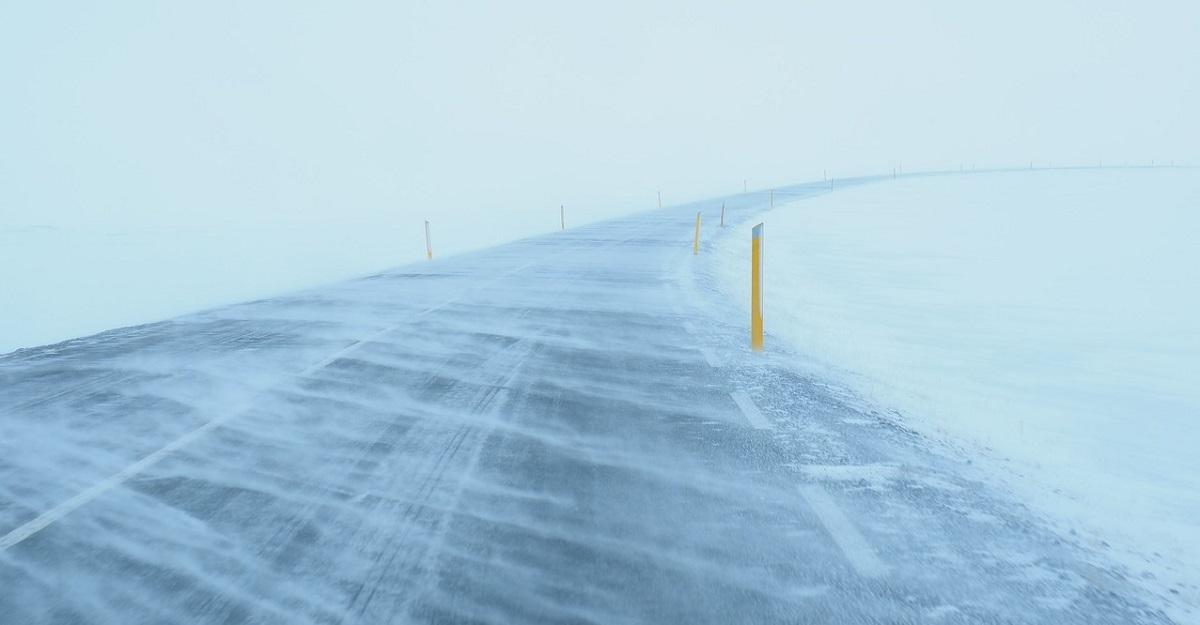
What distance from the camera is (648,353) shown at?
26.9 feet

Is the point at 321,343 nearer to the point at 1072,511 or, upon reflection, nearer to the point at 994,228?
the point at 1072,511

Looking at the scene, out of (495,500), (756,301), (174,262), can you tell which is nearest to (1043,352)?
(756,301)

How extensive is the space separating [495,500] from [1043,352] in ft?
26.2

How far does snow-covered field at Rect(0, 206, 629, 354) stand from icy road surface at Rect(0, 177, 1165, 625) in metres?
7.70

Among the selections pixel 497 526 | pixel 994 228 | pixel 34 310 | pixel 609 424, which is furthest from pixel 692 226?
pixel 497 526

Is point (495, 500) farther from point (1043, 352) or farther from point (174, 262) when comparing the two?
point (174, 262)

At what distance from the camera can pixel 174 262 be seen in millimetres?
25344

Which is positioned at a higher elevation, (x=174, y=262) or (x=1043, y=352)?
(x=174, y=262)

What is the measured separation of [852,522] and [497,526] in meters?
1.93

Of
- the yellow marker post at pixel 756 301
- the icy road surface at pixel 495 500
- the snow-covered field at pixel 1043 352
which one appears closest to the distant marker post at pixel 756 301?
the yellow marker post at pixel 756 301

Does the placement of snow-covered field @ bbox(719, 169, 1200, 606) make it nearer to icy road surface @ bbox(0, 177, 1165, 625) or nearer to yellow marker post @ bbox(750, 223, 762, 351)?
icy road surface @ bbox(0, 177, 1165, 625)

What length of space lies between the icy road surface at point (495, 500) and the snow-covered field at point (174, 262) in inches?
303

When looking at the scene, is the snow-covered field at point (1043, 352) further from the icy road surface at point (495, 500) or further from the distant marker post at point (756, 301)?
the distant marker post at point (756, 301)

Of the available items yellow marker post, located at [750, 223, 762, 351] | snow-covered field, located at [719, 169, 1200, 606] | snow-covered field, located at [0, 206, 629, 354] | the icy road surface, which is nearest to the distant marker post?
yellow marker post, located at [750, 223, 762, 351]
